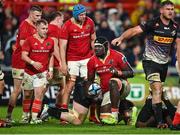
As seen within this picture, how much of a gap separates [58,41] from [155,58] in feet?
9.43

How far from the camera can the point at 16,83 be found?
2006 cm

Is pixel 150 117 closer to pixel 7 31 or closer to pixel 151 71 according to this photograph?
pixel 151 71

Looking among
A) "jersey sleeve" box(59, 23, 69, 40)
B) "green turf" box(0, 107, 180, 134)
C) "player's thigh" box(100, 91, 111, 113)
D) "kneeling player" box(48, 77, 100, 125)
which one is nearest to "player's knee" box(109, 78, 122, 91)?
"player's thigh" box(100, 91, 111, 113)

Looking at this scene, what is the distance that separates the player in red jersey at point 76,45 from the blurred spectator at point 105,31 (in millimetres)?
6073

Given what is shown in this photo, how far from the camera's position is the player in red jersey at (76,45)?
65.3ft

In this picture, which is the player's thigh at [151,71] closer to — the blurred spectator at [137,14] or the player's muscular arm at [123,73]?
the player's muscular arm at [123,73]

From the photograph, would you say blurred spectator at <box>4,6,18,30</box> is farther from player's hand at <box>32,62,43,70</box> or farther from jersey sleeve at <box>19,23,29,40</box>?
player's hand at <box>32,62,43,70</box>

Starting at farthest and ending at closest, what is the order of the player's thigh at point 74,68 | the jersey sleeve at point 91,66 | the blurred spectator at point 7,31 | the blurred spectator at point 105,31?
the blurred spectator at point 7,31
the blurred spectator at point 105,31
the player's thigh at point 74,68
the jersey sleeve at point 91,66

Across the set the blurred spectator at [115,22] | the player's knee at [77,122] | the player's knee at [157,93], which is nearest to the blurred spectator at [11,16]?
the blurred spectator at [115,22]

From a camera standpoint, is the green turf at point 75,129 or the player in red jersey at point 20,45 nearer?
the green turf at point 75,129

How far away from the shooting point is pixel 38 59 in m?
19.3

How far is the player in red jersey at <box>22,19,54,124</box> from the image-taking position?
19172mm

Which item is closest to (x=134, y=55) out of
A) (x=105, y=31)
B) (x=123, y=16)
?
(x=105, y=31)

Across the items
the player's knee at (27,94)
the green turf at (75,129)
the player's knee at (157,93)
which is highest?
the player's knee at (157,93)
